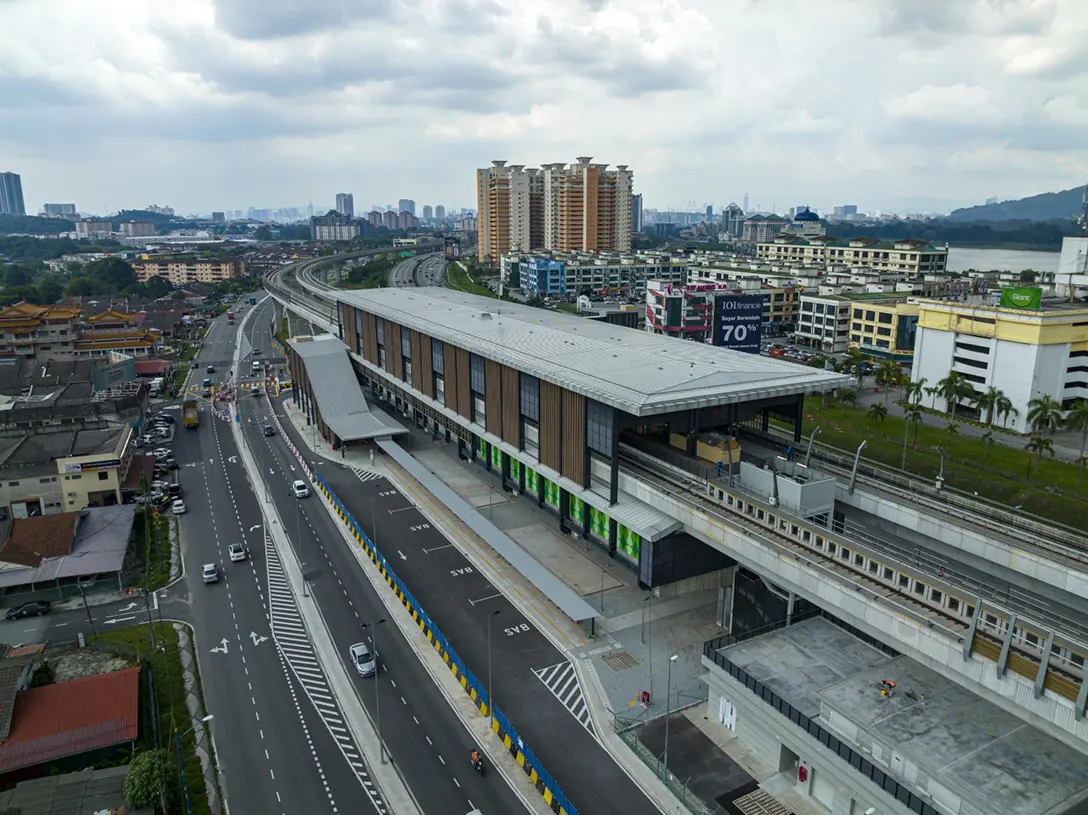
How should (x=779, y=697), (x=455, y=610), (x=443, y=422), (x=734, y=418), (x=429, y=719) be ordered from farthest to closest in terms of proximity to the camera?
(x=443, y=422) < (x=734, y=418) < (x=455, y=610) < (x=429, y=719) < (x=779, y=697)

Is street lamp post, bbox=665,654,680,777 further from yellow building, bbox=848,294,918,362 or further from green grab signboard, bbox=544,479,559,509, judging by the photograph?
yellow building, bbox=848,294,918,362

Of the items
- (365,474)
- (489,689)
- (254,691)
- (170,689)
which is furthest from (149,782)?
(365,474)

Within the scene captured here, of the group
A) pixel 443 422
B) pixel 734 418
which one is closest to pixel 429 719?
pixel 734 418

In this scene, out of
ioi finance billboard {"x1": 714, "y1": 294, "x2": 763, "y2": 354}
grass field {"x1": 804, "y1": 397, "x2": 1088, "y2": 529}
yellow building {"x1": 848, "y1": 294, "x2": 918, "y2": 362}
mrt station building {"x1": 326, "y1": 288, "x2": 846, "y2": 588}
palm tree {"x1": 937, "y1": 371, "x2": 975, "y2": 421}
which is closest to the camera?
mrt station building {"x1": 326, "y1": 288, "x2": 846, "y2": 588}

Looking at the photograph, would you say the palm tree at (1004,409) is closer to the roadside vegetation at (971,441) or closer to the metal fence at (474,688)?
the roadside vegetation at (971,441)

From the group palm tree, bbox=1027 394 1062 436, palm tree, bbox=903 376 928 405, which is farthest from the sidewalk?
palm tree, bbox=903 376 928 405

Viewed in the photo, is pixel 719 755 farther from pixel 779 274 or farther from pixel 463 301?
pixel 779 274
